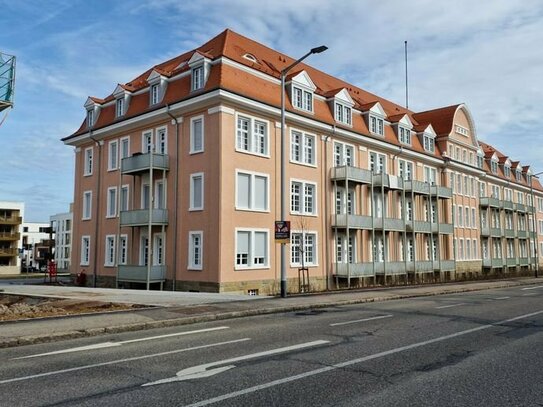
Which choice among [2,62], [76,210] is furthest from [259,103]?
[76,210]

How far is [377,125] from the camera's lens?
37562 millimetres

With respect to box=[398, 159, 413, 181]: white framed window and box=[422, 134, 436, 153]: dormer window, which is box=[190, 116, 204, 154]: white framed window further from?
box=[422, 134, 436, 153]: dormer window

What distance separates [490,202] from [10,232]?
80513mm

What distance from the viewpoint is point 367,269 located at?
109ft

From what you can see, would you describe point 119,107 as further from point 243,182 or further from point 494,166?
point 494,166

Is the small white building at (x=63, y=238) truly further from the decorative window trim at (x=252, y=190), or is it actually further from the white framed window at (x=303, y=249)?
the decorative window trim at (x=252, y=190)

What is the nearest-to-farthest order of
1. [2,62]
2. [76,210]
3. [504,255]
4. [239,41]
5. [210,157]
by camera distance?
[2,62]
[210,157]
[239,41]
[76,210]
[504,255]

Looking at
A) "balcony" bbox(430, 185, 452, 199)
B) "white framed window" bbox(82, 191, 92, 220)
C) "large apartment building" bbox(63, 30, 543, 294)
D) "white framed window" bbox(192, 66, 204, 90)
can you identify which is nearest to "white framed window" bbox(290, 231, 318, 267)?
"large apartment building" bbox(63, 30, 543, 294)

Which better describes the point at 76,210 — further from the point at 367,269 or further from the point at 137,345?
the point at 137,345

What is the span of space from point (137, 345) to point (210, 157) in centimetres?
1754

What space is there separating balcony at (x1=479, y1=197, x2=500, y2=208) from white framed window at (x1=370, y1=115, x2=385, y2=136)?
70.7 ft

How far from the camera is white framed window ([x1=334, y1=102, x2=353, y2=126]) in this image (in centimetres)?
3375

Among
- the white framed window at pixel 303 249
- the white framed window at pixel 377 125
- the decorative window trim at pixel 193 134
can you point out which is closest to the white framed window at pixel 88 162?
the decorative window trim at pixel 193 134

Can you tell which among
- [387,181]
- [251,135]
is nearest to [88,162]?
[251,135]
